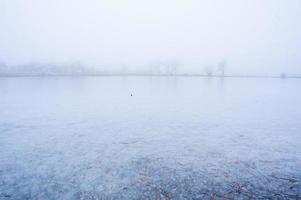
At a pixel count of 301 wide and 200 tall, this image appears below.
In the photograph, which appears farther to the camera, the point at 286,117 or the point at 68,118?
the point at 286,117

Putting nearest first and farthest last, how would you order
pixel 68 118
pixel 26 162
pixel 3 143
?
pixel 26 162
pixel 3 143
pixel 68 118

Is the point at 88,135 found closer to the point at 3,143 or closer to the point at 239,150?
the point at 3,143

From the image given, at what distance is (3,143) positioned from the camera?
10.2m

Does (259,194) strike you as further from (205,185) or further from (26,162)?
(26,162)

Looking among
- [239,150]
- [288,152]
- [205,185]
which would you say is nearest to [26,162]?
[205,185]

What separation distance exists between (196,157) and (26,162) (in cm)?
697

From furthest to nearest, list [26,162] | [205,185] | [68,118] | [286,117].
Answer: [286,117] < [68,118] < [26,162] < [205,185]

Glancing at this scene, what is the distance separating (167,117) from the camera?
1647 cm

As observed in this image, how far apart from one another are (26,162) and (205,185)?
22.7 ft

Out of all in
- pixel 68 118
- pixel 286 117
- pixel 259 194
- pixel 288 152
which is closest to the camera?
pixel 259 194

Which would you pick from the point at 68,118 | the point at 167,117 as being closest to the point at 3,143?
the point at 68,118

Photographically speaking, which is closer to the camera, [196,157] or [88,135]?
[196,157]

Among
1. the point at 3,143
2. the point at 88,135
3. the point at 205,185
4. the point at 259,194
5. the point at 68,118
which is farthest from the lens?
the point at 68,118

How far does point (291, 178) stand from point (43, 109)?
1903cm
